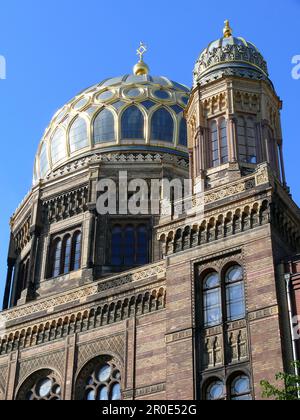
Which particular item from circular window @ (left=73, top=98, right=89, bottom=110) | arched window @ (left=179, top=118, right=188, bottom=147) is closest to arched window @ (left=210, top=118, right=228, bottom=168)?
arched window @ (left=179, top=118, right=188, bottom=147)

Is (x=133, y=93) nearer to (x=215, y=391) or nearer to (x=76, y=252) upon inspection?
(x=76, y=252)

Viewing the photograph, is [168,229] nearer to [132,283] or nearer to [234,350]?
[132,283]

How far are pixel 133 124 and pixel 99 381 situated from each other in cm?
1566

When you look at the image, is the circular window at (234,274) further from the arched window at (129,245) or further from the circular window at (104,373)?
the arched window at (129,245)

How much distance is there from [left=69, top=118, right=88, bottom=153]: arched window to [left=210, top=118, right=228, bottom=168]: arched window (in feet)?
38.9

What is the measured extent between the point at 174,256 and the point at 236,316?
3085 millimetres

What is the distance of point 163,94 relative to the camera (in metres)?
38.6

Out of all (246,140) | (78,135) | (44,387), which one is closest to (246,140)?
(246,140)

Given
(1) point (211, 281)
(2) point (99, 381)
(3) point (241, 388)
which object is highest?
(1) point (211, 281)

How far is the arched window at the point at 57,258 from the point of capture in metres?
33.7

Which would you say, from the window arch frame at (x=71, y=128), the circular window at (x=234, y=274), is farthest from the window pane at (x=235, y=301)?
the window arch frame at (x=71, y=128)

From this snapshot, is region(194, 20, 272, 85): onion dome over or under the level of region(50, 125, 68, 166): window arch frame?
under

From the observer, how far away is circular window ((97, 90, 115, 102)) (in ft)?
125

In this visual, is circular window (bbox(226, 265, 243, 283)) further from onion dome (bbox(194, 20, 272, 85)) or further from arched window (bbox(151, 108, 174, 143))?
arched window (bbox(151, 108, 174, 143))
